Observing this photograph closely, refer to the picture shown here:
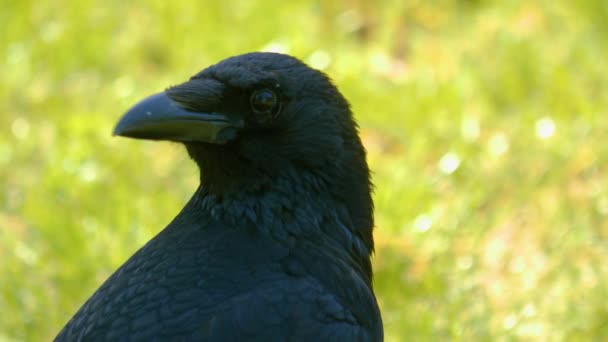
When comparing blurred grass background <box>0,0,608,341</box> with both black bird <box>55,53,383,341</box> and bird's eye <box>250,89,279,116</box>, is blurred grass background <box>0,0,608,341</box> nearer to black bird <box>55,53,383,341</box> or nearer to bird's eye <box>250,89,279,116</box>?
black bird <box>55,53,383,341</box>

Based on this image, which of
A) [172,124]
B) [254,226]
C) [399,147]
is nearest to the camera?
[172,124]

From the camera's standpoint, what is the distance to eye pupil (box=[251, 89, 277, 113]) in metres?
3.43

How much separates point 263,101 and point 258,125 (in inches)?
2.6

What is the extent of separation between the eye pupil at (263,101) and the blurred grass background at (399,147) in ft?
4.83

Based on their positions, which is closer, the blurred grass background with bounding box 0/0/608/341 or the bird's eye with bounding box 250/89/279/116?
the bird's eye with bounding box 250/89/279/116

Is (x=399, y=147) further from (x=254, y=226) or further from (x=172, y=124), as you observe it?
(x=172, y=124)

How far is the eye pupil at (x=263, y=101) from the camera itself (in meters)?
3.43

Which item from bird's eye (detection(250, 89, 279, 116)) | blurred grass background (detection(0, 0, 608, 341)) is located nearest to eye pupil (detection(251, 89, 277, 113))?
bird's eye (detection(250, 89, 279, 116))

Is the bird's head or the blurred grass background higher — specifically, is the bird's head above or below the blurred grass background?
below

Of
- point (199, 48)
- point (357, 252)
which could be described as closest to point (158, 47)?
point (199, 48)

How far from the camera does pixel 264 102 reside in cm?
343

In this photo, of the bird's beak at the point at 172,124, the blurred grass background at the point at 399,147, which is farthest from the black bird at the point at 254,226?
the blurred grass background at the point at 399,147

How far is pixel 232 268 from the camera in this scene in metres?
3.30

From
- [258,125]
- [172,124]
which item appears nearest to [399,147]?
[258,125]
